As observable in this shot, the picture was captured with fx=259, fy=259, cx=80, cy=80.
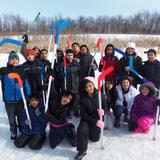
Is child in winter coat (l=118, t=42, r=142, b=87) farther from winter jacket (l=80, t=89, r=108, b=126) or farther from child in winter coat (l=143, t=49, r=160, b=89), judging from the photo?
winter jacket (l=80, t=89, r=108, b=126)

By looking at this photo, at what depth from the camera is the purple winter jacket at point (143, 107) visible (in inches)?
167

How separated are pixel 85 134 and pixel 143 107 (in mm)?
1227

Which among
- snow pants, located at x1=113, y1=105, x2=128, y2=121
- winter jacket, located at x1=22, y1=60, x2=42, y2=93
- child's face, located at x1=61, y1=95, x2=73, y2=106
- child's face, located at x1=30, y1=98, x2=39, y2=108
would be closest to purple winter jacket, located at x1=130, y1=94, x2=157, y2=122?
snow pants, located at x1=113, y1=105, x2=128, y2=121

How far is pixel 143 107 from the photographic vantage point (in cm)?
427

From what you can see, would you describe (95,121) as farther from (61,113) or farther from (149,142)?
(149,142)

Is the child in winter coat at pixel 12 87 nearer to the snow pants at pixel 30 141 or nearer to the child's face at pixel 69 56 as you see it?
the snow pants at pixel 30 141

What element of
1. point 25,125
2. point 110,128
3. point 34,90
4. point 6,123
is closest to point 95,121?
point 110,128

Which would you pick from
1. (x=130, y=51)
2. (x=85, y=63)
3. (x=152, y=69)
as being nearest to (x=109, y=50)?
(x=130, y=51)

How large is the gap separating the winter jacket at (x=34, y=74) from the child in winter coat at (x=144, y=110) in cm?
173

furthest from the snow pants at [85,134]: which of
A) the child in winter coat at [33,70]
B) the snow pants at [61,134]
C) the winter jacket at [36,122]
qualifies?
the child in winter coat at [33,70]

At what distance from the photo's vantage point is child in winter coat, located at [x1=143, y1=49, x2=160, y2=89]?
4629 mm

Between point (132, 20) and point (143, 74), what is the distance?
111 ft

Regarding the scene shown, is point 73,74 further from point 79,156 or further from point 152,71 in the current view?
point 79,156

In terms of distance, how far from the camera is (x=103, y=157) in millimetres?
3566
